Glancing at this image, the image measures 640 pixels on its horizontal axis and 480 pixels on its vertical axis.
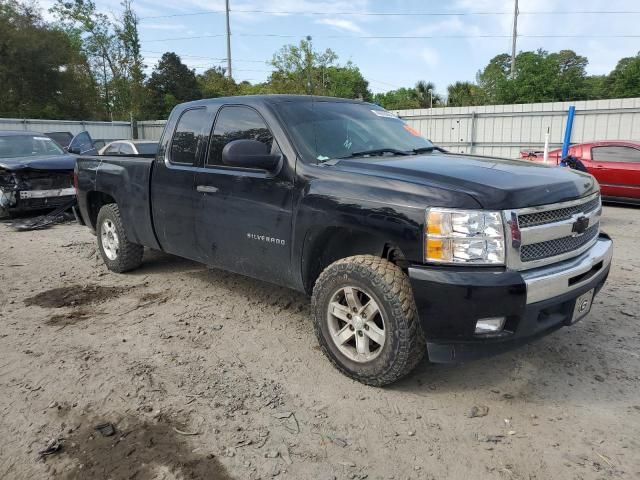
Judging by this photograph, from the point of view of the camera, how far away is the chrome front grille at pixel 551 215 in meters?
2.84

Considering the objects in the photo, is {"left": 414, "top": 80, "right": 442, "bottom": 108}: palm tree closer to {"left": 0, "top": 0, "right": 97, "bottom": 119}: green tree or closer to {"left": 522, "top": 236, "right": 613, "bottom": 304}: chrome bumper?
{"left": 0, "top": 0, "right": 97, "bottom": 119}: green tree

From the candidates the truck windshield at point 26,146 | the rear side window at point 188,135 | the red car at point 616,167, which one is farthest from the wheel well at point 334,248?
the truck windshield at point 26,146

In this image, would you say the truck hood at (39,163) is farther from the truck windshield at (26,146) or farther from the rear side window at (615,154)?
the rear side window at (615,154)

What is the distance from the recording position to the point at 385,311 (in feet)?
9.87

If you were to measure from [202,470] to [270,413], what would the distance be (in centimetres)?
58

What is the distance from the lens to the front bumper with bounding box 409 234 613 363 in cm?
271

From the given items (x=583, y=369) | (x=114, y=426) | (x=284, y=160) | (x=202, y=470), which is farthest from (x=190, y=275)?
(x=583, y=369)

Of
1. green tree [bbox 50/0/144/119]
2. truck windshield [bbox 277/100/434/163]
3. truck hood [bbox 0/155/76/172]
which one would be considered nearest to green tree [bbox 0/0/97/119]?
green tree [bbox 50/0/144/119]

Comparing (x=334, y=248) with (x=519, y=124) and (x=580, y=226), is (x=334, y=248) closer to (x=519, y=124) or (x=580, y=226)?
(x=580, y=226)

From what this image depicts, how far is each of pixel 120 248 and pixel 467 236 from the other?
4.18m

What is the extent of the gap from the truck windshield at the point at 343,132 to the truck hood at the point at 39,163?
22.8ft

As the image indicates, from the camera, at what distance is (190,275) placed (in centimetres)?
575

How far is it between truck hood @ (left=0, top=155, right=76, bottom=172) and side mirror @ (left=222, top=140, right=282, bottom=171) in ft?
23.2

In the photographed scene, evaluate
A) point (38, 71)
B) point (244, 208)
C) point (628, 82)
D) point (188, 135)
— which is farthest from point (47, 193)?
point (628, 82)
